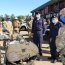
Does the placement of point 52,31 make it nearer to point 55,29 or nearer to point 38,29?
point 55,29

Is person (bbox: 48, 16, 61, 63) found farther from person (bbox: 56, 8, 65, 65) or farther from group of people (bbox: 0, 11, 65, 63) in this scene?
person (bbox: 56, 8, 65, 65)

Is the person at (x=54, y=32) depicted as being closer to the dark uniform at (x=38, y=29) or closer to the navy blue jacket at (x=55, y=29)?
the navy blue jacket at (x=55, y=29)

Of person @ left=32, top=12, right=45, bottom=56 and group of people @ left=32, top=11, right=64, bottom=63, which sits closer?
group of people @ left=32, top=11, right=64, bottom=63

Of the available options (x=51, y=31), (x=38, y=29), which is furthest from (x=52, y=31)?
(x=38, y=29)

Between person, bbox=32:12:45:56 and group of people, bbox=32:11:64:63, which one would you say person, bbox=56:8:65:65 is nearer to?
group of people, bbox=32:11:64:63

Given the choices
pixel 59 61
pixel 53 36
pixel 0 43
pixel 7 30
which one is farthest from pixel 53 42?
pixel 7 30

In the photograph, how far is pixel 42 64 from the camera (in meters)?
10.7

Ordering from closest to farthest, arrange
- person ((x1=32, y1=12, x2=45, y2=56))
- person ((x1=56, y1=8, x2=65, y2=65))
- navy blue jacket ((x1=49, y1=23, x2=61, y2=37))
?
person ((x1=56, y1=8, x2=65, y2=65)), navy blue jacket ((x1=49, y1=23, x2=61, y2=37)), person ((x1=32, y1=12, x2=45, y2=56))

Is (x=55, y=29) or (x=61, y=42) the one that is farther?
(x=55, y=29)

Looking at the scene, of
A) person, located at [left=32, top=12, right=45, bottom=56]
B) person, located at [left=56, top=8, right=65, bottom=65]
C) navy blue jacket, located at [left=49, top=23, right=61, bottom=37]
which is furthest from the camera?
person, located at [left=32, top=12, right=45, bottom=56]

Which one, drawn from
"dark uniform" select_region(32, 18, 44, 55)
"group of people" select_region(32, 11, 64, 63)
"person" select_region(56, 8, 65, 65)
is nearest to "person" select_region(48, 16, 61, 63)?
"group of people" select_region(32, 11, 64, 63)

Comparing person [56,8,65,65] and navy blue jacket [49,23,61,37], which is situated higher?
navy blue jacket [49,23,61,37]

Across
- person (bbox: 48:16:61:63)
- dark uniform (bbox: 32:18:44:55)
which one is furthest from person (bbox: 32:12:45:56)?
person (bbox: 48:16:61:63)

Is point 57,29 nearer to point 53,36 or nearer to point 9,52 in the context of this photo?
point 53,36
